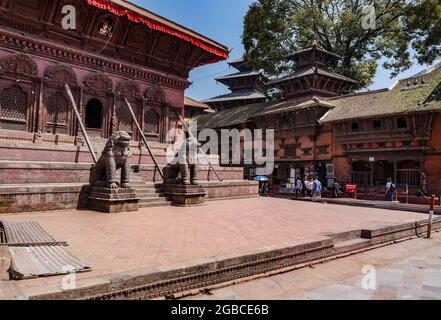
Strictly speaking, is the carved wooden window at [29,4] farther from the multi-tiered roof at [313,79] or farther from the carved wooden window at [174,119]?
the multi-tiered roof at [313,79]

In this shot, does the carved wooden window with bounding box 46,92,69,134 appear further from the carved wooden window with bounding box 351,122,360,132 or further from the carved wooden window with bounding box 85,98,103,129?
the carved wooden window with bounding box 351,122,360,132

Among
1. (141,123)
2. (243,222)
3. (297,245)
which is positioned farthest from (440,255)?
(141,123)

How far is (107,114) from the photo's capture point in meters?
16.4

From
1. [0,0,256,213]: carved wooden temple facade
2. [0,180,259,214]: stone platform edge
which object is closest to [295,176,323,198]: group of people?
[0,0,256,213]: carved wooden temple facade

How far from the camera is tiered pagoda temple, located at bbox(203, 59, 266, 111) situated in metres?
39.7

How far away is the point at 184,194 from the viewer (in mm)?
12148

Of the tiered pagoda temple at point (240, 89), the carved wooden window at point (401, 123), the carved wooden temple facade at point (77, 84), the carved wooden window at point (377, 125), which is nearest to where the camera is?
the carved wooden temple facade at point (77, 84)

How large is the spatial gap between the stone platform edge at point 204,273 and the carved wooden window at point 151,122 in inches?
495

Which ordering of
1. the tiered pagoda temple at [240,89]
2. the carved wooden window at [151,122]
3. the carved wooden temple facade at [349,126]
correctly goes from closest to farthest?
the carved wooden window at [151,122] → the carved wooden temple facade at [349,126] → the tiered pagoda temple at [240,89]

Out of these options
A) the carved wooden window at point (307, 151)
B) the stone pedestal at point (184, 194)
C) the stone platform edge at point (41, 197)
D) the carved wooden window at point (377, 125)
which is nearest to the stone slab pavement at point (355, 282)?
the stone pedestal at point (184, 194)

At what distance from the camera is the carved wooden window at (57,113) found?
14.5 meters

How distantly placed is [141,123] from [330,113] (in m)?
13.8

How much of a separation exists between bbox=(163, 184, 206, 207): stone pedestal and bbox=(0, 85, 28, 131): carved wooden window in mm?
6524

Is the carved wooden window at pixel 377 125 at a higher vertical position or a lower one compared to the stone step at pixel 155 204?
higher
